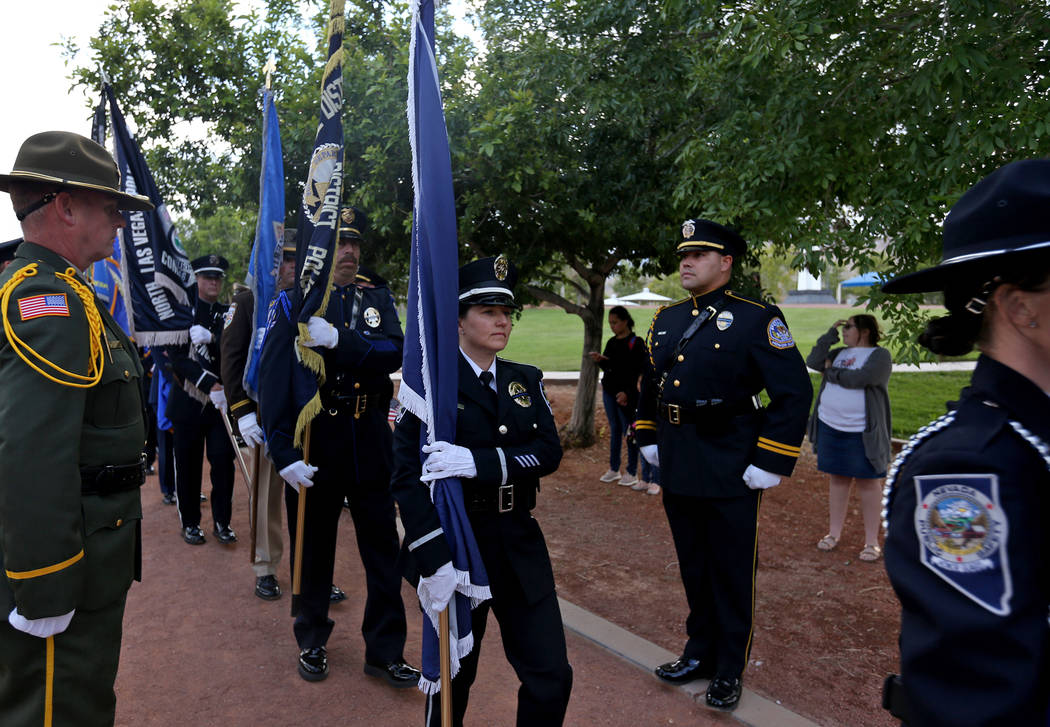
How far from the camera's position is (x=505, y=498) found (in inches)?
112

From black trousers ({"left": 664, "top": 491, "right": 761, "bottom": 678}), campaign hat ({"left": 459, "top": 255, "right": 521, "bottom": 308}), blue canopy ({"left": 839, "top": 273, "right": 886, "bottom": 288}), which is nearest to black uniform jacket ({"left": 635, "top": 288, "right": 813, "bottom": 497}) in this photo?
black trousers ({"left": 664, "top": 491, "right": 761, "bottom": 678})

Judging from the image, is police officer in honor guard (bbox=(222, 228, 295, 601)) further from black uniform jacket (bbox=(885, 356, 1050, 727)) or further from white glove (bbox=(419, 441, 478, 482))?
black uniform jacket (bbox=(885, 356, 1050, 727))

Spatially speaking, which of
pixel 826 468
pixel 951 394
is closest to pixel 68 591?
pixel 826 468

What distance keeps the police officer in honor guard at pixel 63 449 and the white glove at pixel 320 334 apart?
3.95 feet

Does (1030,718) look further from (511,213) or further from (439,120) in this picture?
(511,213)

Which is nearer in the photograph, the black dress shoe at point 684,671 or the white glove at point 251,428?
the black dress shoe at point 684,671

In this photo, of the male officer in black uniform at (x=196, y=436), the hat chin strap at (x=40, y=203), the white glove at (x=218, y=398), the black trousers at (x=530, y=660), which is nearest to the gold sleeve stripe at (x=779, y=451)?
the black trousers at (x=530, y=660)

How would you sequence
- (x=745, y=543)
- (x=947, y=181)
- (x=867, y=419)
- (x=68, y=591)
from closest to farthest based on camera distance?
(x=68, y=591) → (x=745, y=543) → (x=947, y=181) → (x=867, y=419)

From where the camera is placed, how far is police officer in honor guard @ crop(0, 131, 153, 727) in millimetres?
2209

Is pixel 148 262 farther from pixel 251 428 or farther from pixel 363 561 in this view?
pixel 363 561

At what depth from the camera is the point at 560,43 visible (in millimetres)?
7672

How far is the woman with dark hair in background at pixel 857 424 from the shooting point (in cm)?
589

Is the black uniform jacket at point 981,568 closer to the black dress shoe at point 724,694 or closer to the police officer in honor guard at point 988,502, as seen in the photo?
the police officer in honor guard at point 988,502

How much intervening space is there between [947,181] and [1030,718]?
3875 millimetres
